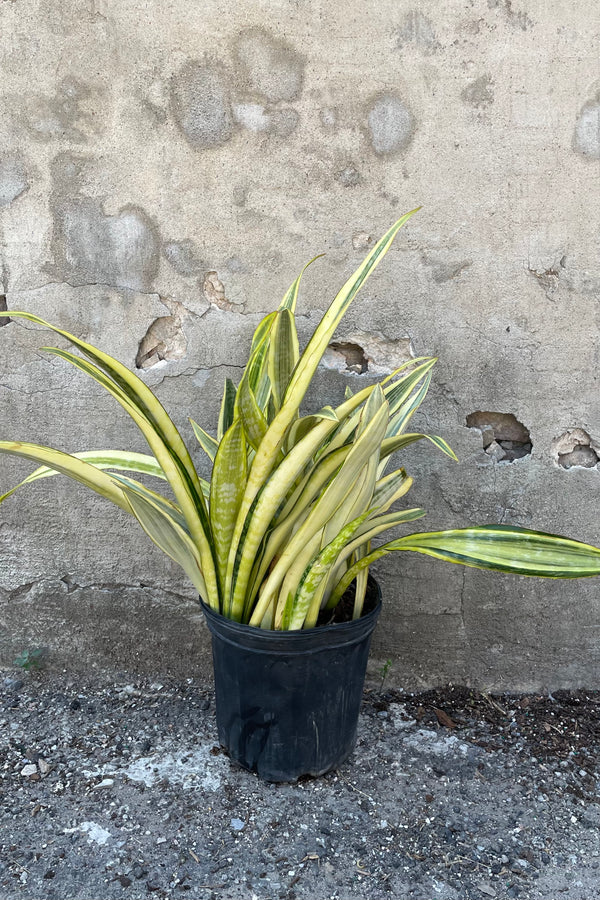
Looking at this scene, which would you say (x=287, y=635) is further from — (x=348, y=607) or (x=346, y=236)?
(x=346, y=236)

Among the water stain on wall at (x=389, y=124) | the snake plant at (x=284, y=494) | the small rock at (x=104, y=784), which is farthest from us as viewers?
the water stain on wall at (x=389, y=124)

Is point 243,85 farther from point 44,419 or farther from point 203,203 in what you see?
point 44,419

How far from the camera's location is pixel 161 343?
1795 millimetres

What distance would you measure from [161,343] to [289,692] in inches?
35.4

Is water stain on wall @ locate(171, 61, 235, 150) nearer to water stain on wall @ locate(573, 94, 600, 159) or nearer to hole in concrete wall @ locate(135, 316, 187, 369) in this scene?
hole in concrete wall @ locate(135, 316, 187, 369)

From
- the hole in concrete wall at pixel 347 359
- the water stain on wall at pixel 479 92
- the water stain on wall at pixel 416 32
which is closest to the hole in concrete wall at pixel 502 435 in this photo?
the hole in concrete wall at pixel 347 359

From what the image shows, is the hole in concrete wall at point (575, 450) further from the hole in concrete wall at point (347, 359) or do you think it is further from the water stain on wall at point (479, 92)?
the water stain on wall at point (479, 92)

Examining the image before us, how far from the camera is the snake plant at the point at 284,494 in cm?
126

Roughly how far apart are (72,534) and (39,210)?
0.82 m

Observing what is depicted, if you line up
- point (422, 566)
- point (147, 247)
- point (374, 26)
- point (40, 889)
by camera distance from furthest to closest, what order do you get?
point (422, 566), point (147, 247), point (374, 26), point (40, 889)

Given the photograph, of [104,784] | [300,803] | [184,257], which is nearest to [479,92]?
[184,257]

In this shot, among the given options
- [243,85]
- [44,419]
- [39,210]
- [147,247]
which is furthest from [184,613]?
[243,85]

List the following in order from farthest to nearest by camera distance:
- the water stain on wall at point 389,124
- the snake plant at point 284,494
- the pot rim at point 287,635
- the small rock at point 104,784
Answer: the water stain on wall at point 389,124 → the small rock at point 104,784 → the pot rim at point 287,635 → the snake plant at point 284,494

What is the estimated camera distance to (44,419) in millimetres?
1826
